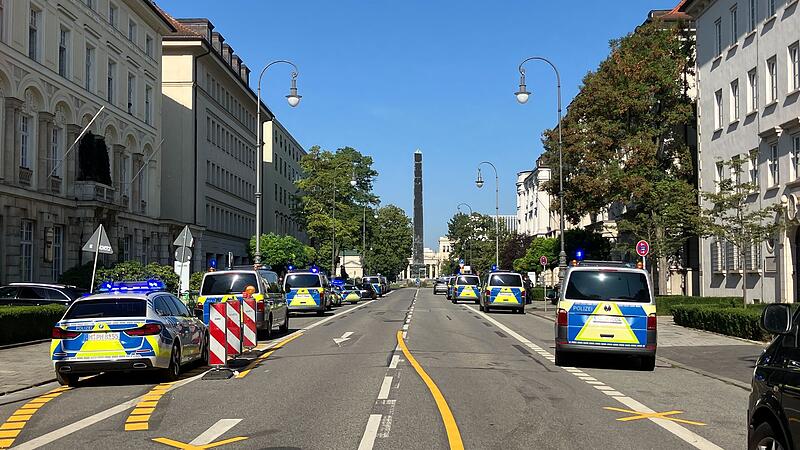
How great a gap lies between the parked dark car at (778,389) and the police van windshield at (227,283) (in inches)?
745

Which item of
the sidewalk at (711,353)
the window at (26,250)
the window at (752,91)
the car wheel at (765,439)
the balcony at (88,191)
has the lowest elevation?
the sidewalk at (711,353)

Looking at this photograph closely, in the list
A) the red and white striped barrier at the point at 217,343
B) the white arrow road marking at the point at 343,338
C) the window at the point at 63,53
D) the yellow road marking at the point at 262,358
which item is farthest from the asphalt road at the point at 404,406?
the window at the point at 63,53

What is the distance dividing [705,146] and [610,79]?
7985 millimetres

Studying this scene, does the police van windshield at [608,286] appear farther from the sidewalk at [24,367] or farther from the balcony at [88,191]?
the balcony at [88,191]

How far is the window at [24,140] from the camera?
35.2 meters

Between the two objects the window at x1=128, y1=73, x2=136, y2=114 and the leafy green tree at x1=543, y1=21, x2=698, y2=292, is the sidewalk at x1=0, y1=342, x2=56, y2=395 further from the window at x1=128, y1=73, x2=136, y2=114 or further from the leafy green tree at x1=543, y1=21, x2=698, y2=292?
the leafy green tree at x1=543, y1=21, x2=698, y2=292

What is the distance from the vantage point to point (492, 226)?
137875 millimetres

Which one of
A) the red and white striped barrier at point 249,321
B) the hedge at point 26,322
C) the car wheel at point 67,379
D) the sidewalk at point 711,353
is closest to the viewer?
the car wheel at point 67,379

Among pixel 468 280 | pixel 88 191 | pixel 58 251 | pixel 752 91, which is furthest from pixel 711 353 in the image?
pixel 468 280

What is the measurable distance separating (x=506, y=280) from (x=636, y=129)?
40.0 feet

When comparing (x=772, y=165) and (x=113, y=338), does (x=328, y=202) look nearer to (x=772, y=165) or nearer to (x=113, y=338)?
(x=772, y=165)

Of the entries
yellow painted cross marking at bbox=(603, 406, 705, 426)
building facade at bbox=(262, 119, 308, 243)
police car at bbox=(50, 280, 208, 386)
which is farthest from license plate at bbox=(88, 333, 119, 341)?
building facade at bbox=(262, 119, 308, 243)

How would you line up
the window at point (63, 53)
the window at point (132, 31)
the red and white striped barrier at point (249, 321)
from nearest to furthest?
1. the red and white striped barrier at point (249, 321)
2. the window at point (63, 53)
3. the window at point (132, 31)

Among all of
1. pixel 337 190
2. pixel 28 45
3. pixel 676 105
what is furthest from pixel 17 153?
pixel 337 190
